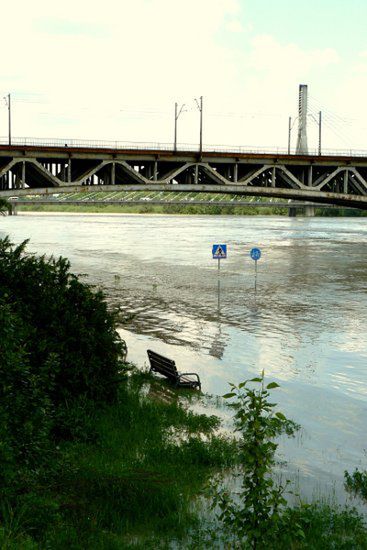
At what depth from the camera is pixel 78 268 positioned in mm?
46906

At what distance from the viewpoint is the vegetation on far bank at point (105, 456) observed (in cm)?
761

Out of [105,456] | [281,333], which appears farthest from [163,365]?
[281,333]

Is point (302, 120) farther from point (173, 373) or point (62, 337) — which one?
point (62, 337)

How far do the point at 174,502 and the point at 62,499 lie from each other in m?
1.48

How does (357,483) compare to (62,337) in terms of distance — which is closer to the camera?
(357,483)

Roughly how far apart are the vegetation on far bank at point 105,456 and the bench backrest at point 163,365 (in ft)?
4.68

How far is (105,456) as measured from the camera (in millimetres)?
10609

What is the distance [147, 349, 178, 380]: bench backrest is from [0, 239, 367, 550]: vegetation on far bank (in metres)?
1.43

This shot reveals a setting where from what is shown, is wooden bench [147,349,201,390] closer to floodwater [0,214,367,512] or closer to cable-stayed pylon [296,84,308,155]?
floodwater [0,214,367,512]

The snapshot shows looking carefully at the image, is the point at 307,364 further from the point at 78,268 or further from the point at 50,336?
the point at 78,268

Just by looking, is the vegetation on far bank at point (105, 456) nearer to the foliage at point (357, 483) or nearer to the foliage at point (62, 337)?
the foliage at point (62, 337)

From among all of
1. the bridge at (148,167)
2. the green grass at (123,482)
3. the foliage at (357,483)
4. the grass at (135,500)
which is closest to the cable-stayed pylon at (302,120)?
the bridge at (148,167)

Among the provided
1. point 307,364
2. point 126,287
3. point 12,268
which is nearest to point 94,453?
point 12,268

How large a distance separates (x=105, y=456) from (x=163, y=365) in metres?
5.74
